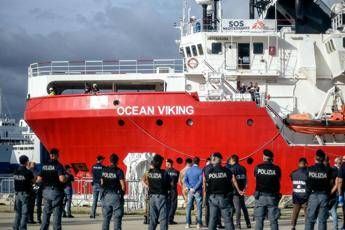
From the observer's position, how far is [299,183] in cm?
1566

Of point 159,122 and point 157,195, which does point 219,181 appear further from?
point 159,122

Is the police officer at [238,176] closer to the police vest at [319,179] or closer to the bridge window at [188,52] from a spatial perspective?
the police vest at [319,179]

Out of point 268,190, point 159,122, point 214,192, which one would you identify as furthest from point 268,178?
point 159,122

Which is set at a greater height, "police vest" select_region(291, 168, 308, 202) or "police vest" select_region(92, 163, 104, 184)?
"police vest" select_region(92, 163, 104, 184)

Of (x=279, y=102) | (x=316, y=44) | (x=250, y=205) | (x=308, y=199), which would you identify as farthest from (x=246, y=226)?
(x=316, y=44)

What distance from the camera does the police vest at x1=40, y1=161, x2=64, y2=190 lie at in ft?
44.5

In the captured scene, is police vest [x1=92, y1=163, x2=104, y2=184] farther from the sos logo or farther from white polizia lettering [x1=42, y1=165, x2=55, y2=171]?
the sos logo

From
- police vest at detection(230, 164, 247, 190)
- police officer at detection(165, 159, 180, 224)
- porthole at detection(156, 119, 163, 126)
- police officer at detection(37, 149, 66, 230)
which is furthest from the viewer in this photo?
porthole at detection(156, 119, 163, 126)

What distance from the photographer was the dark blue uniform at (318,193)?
1278 centimetres

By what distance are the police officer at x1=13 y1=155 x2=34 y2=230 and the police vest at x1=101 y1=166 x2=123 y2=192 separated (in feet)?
5.87

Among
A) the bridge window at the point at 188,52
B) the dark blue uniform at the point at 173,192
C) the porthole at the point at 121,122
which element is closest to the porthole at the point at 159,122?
the porthole at the point at 121,122

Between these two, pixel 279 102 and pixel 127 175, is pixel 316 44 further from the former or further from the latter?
pixel 127 175

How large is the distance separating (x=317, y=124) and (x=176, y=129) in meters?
4.89

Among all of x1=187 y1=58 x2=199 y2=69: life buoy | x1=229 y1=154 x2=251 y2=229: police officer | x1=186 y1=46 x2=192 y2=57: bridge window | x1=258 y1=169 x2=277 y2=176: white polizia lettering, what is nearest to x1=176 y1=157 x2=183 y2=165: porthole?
x1=187 y1=58 x2=199 y2=69: life buoy
